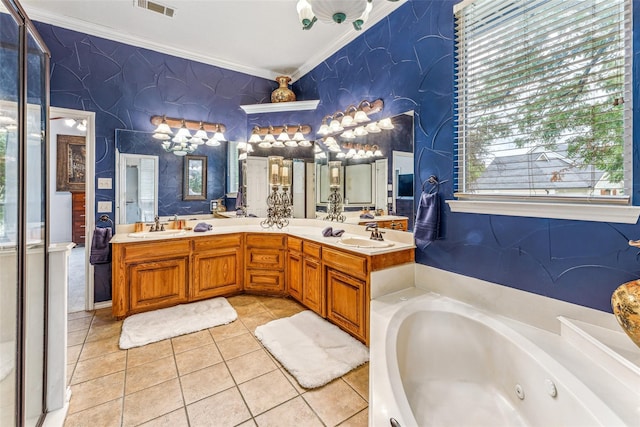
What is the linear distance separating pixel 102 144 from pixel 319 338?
2991 millimetres

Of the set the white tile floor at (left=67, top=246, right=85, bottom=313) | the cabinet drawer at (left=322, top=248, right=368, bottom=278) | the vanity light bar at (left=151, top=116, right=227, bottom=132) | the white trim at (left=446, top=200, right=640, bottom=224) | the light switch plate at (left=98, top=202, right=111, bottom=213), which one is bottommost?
the white tile floor at (left=67, top=246, right=85, bottom=313)

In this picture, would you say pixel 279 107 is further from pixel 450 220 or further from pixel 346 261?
pixel 450 220

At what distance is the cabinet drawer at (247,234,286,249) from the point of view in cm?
330

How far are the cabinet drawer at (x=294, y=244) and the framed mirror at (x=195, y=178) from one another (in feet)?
4.17

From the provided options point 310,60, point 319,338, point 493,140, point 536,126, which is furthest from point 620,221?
point 310,60

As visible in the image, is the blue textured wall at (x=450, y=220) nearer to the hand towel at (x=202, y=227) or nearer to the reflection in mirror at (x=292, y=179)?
the reflection in mirror at (x=292, y=179)

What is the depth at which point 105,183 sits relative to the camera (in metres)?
3.08

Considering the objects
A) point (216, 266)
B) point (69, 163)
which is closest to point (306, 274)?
point (216, 266)

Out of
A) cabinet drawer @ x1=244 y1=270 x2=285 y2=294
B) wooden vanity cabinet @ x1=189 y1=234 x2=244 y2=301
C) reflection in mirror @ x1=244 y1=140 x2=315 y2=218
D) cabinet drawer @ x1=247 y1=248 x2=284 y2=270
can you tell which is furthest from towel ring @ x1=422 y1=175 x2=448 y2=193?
wooden vanity cabinet @ x1=189 y1=234 x2=244 y2=301

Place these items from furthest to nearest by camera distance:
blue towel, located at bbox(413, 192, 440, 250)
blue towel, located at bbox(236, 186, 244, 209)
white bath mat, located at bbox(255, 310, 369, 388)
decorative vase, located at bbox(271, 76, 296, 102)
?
decorative vase, located at bbox(271, 76, 296, 102) → blue towel, located at bbox(236, 186, 244, 209) → blue towel, located at bbox(413, 192, 440, 250) → white bath mat, located at bbox(255, 310, 369, 388)

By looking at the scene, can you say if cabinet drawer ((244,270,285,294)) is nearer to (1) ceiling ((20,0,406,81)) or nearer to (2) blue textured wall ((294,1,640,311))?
(2) blue textured wall ((294,1,640,311))

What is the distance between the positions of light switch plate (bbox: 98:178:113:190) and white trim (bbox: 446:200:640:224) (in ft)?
11.1

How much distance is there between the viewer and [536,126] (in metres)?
1.75

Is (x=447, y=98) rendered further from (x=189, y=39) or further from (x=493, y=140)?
(x=189, y=39)
